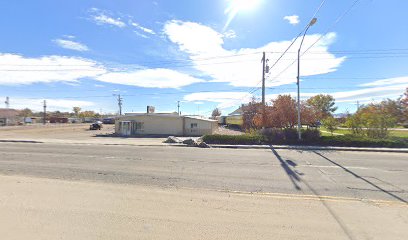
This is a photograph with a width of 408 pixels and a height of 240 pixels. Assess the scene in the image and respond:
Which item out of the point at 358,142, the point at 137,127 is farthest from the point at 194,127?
the point at 358,142

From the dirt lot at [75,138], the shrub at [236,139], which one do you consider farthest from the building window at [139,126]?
the shrub at [236,139]

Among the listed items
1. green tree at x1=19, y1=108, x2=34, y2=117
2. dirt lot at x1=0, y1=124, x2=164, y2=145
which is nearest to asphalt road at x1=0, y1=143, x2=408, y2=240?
dirt lot at x1=0, y1=124, x2=164, y2=145

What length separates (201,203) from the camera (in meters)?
6.30

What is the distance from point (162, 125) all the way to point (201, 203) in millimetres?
32438

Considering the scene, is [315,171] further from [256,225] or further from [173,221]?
[173,221]

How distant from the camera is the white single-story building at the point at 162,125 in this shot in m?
37.7

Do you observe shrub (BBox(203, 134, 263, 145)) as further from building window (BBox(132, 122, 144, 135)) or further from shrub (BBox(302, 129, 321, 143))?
building window (BBox(132, 122, 144, 135))

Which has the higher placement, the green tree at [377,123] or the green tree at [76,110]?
the green tree at [76,110]

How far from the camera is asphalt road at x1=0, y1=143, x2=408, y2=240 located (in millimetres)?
4703

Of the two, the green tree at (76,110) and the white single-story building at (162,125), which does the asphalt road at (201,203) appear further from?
the green tree at (76,110)

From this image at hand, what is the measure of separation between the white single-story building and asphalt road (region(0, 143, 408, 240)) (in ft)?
86.8

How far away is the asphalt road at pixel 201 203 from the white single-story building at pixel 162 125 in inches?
1042

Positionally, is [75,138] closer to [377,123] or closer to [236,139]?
[236,139]

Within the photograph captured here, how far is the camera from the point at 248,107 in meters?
39.7
